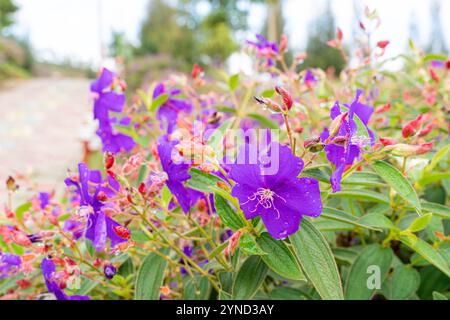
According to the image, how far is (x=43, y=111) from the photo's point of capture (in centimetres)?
1021

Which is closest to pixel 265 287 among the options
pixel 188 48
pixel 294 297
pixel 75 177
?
pixel 294 297

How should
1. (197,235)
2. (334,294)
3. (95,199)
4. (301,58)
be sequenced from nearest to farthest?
(334,294) < (95,199) < (197,235) < (301,58)

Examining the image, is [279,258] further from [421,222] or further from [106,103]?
[106,103]

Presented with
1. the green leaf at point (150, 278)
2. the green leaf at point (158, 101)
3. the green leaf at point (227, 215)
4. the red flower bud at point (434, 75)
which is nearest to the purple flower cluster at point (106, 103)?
the green leaf at point (158, 101)

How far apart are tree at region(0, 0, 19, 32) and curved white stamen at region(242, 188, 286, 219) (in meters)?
18.6

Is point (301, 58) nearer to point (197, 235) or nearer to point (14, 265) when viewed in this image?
point (197, 235)

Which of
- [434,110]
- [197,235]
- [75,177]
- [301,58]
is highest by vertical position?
[301,58]

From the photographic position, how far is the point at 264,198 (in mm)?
562

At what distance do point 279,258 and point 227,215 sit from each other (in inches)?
3.5

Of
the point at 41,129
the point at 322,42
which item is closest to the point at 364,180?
the point at 41,129

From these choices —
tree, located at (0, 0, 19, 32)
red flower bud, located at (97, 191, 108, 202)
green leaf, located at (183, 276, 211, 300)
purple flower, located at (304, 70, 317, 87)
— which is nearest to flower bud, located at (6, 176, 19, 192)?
red flower bud, located at (97, 191, 108, 202)

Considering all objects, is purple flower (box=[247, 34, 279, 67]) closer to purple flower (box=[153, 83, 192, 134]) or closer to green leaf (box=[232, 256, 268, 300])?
purple flower (box=[153, 83, 192, 134])
